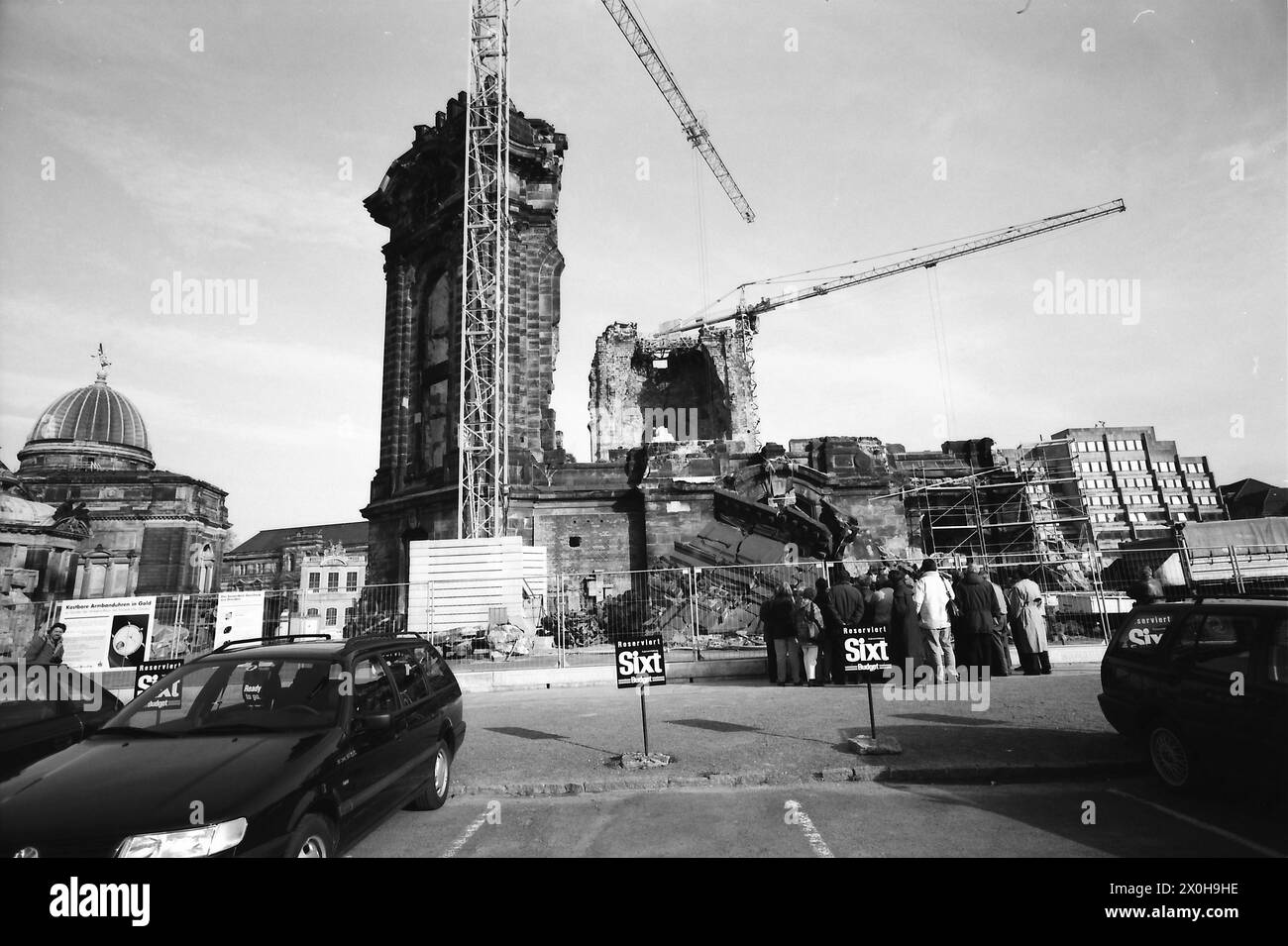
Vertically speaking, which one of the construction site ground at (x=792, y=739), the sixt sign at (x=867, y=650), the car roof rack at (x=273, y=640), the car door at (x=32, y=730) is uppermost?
the car roof rack at (x=273, y=640)

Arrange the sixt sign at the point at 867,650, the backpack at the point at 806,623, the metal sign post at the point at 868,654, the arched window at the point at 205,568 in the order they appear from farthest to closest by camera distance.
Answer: the arched window at the point at 205,568 < the backpack at the point at 806,623 < the sixt sign at the point at 867,650 < the metal sign post at the point at 868,654

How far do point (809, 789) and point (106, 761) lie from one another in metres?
5.43

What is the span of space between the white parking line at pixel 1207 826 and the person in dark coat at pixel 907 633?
4.89 metres

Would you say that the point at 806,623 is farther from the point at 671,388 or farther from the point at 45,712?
the point at 671,388

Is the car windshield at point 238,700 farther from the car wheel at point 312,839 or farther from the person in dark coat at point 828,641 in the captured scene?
the person in dark coat at point 828,641

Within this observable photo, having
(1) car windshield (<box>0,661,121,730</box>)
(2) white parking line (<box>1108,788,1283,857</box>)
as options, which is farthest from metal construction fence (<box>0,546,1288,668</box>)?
(2) white parking line (<box>1108,788,1283,857</box>)

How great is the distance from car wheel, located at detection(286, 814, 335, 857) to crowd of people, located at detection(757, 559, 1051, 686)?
329 inches

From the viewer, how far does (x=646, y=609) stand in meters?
20.8

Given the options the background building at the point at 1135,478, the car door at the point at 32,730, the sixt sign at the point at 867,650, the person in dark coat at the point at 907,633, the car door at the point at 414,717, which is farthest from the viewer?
the background building at the point at 1135,478

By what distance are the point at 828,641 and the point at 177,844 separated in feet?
34.3

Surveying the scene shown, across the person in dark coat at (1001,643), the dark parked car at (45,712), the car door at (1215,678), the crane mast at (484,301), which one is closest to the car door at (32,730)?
the dark parked car at (45,712)

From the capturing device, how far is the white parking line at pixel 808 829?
4.59 m
